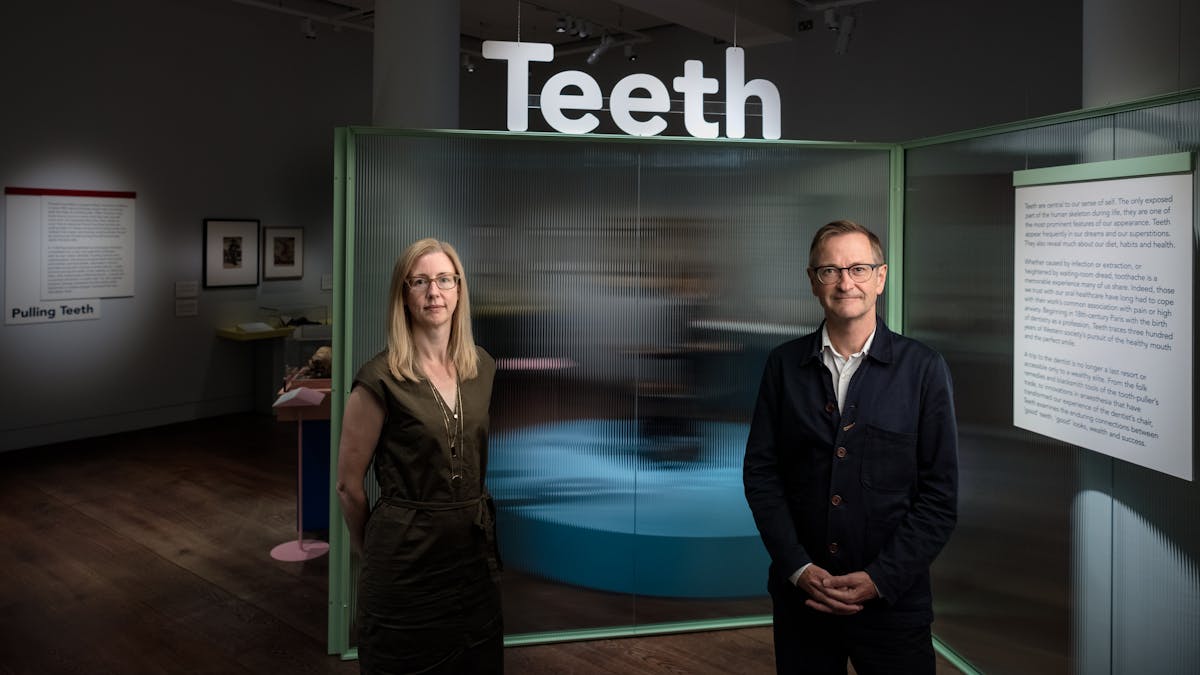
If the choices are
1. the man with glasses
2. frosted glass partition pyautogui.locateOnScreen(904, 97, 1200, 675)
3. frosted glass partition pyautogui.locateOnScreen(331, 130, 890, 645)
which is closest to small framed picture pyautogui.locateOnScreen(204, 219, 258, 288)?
frosted glass partition pyautogui.locateOnScreen(331, 130, 890, 645)

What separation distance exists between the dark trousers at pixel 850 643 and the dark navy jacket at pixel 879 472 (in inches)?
1.8

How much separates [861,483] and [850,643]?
1.38 feet

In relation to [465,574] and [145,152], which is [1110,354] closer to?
[465,574]

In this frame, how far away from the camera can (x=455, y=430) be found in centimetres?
249

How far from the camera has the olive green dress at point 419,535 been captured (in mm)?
2449

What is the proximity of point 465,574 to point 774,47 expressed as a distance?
26.6ft

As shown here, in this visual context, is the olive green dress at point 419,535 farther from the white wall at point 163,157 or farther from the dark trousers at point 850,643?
the white wall at point 163,157

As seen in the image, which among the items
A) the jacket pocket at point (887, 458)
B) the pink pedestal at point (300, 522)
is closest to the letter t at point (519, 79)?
the jacket pocket at point (887, 458)

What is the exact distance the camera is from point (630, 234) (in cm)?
402

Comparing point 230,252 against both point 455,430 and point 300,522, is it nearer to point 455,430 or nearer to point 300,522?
point 300,522

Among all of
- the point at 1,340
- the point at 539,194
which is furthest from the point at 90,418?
the point at 539,194

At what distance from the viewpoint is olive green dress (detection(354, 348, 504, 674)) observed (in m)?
2.45

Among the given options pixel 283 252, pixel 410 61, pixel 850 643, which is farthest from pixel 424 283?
pixel 283 252

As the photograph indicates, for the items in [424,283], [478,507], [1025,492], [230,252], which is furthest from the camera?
[230,252]
